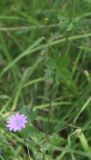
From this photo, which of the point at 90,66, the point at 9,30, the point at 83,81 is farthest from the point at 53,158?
the point at 9,30

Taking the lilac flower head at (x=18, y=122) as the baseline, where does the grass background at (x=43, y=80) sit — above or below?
above

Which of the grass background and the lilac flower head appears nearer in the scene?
the lilac flower head

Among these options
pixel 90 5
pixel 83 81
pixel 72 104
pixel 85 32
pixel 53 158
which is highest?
pixel 90 5

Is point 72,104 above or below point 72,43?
below

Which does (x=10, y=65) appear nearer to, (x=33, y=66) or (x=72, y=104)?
(x=33, y=66)

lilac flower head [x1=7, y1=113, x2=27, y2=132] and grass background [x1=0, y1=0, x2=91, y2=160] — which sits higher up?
grass background [x1=0, y1=0, x2=91, y2=160]

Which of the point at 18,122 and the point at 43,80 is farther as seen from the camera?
the point at 43,80

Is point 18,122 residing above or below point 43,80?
below

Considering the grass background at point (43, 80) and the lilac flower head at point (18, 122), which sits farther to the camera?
the grass background at point (43, 80)
